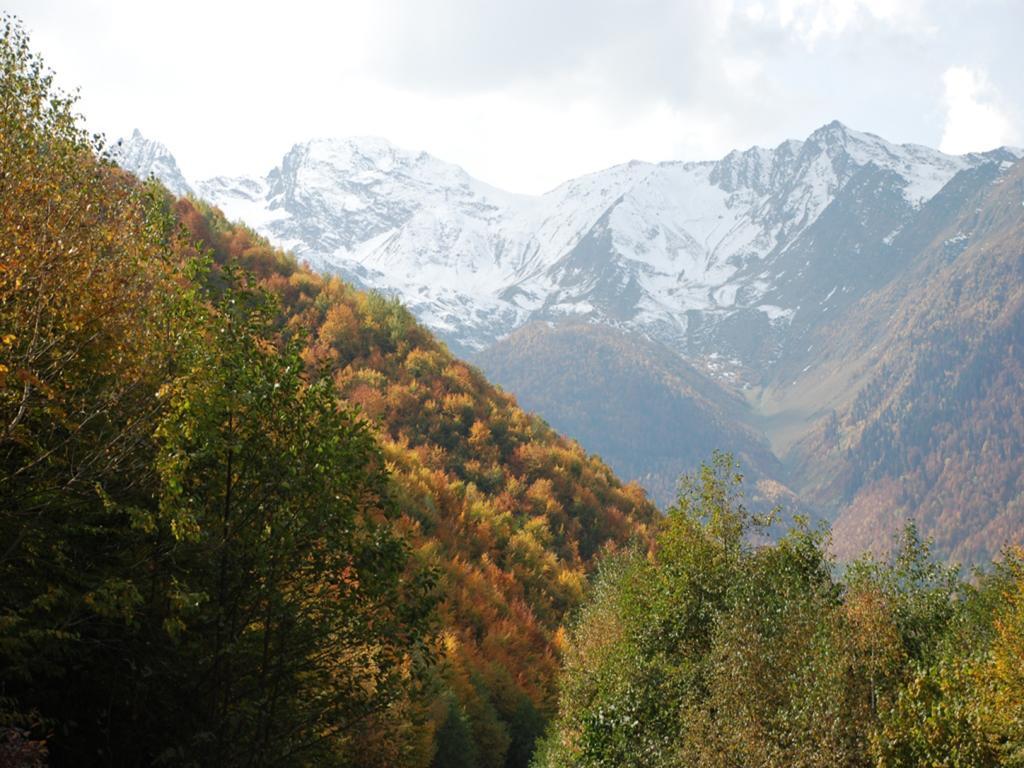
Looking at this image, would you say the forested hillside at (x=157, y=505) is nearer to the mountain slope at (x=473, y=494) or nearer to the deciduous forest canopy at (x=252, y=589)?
the deciduous forest canopy at (x=252, y=589)

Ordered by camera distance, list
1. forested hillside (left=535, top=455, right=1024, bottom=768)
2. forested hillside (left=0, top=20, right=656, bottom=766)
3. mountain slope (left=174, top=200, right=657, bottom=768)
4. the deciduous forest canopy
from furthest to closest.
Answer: mountain slope (left=174, top=200, right=657, bottom=768), forested hillside (left=535, top=455, right=1024, bottom=768), the deciduous forest canopy, forested hillside (left=0, top=20, right=656, bottom=766)

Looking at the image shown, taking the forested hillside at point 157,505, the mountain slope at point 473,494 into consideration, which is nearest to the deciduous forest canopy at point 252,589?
the forested hillside at point 157,505

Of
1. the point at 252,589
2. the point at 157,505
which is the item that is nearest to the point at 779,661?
the point at 252,589

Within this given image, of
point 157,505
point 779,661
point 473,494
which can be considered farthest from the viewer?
point 473,494

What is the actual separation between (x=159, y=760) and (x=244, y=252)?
46948 millimetres

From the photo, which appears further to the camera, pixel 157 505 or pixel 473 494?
pixel 473 494

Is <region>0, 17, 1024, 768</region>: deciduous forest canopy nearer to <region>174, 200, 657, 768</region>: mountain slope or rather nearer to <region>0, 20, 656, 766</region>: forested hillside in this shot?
<region>0, 20, 656, 766</region>: forested hillside

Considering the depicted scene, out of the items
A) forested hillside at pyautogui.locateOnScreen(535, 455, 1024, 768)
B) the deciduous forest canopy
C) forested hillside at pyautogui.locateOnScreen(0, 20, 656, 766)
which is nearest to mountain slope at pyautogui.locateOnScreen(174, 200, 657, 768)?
forested hillside at pyautogui.locateOnScreen(535, 455, 1024, 768)

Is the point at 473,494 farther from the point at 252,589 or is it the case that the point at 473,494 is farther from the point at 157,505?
the point at 157,505

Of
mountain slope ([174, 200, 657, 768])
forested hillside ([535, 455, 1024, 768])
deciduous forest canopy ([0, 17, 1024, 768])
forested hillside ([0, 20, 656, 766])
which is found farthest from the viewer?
mountain slope ([174, 200, 657, 768])

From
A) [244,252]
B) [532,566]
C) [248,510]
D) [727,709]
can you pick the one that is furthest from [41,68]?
[244,252]

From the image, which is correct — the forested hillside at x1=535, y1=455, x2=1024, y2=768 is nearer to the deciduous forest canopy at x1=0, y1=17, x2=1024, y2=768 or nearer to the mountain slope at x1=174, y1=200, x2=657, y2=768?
the deciduous forest canopy at x1=0, y1=17, x2=1024, y2=768

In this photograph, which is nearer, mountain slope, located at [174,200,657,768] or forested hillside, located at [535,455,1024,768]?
forested hillside, located at [535,455,1024,768]

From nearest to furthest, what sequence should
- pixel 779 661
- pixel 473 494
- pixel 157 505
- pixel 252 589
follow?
pixel 157 505 → pixel 252 589 → pixel 779 661 → pixel 473 494
